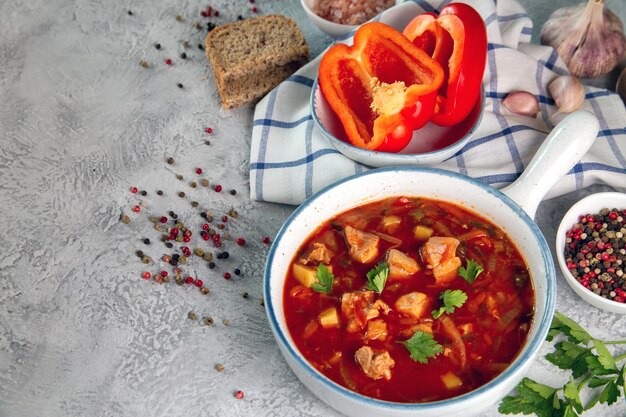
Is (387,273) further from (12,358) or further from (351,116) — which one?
(12,358)

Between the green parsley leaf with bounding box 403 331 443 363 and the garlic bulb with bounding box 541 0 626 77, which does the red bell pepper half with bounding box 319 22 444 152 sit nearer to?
the garlic bulb with bounding box 541 0 626 77

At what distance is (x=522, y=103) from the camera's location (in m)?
4.24

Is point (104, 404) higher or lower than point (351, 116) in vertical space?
lower

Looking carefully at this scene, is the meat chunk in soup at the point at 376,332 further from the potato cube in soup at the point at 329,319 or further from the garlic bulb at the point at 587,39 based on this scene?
the garlic bulb at the point at 587,39

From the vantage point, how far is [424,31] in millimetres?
4117

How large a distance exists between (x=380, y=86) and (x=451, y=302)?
48.7 inches

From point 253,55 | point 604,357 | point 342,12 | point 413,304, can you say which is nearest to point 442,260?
point 413,304

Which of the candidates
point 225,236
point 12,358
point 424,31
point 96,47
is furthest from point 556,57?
point 12,358

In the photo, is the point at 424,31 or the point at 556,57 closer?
the point at 424,31

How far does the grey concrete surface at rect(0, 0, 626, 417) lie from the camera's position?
349 cm

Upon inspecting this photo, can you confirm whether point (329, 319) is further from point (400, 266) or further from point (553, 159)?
point (553, 159)

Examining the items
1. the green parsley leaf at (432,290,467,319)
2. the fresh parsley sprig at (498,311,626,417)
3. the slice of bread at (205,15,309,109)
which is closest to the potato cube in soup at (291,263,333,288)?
the green parsley leaf at (432,290,467,319)

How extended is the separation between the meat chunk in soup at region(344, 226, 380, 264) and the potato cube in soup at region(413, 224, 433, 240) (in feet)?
0.60

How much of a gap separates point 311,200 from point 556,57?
1877mm
